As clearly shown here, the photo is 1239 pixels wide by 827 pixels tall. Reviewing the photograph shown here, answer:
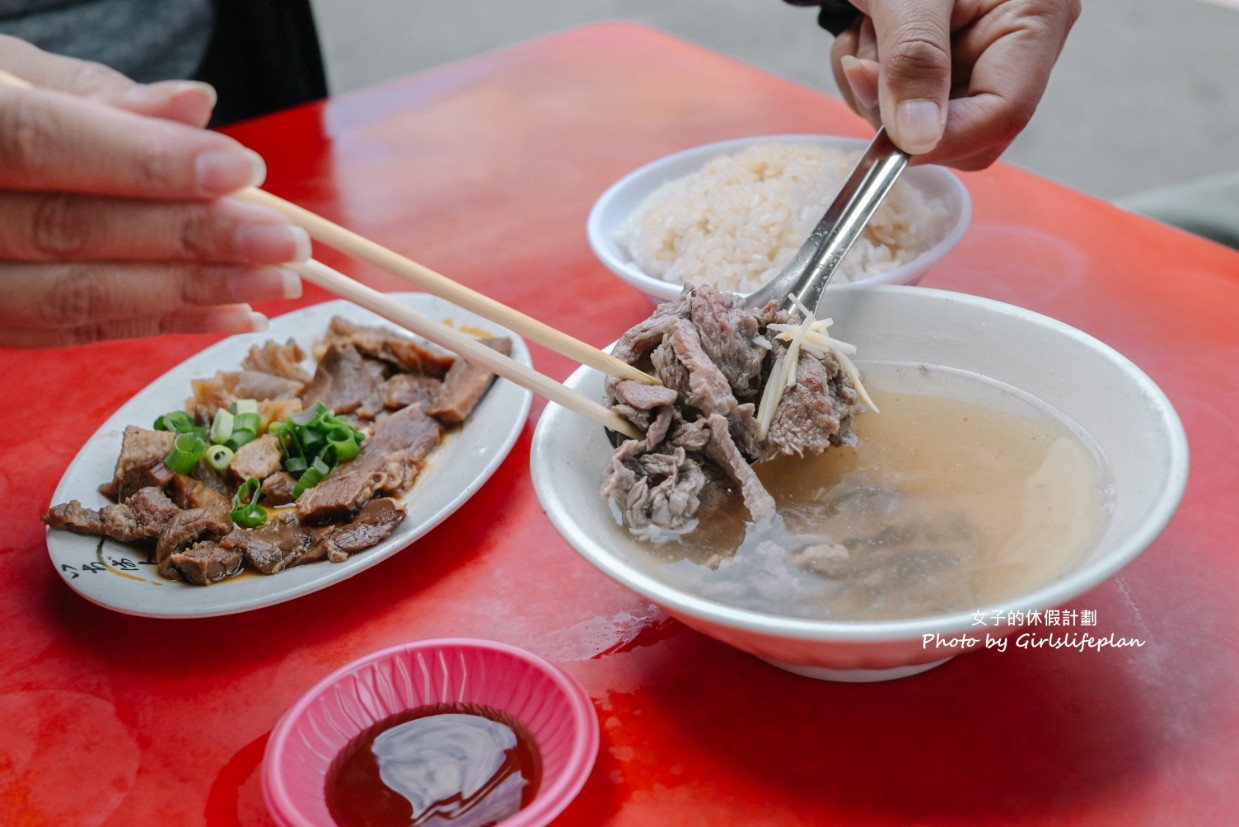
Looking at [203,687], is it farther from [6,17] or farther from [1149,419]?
[6,17]

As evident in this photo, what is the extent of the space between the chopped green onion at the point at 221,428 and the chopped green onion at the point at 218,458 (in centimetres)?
5

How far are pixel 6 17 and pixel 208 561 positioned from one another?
6.36 feet

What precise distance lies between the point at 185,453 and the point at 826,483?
104cm

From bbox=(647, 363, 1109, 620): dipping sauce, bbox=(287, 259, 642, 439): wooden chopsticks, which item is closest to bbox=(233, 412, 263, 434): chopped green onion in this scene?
bbox=(287, 259, 642, 439): wooden chopsticks

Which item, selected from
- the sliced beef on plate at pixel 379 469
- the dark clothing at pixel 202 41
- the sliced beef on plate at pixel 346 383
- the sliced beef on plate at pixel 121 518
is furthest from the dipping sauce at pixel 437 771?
the dark clothing at pixel 202 41

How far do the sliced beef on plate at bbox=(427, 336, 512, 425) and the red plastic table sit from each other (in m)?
0.13

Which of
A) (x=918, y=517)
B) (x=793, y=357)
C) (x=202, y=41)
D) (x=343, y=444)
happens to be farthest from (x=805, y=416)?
(x=202, y=41)

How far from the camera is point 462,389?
1.83 meters

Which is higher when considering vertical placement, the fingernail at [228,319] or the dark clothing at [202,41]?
the fingernail at [228,319]

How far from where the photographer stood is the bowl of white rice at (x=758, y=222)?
1896 millimetres

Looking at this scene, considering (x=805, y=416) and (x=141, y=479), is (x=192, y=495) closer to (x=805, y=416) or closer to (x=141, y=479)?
(x=141, y=479)

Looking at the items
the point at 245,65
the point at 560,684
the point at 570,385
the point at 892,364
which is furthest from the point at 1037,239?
the point at 245,65

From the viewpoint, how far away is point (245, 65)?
131 inches

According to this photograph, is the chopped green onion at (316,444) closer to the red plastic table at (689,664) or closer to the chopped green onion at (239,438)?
the chopped green onion at (239,438)
